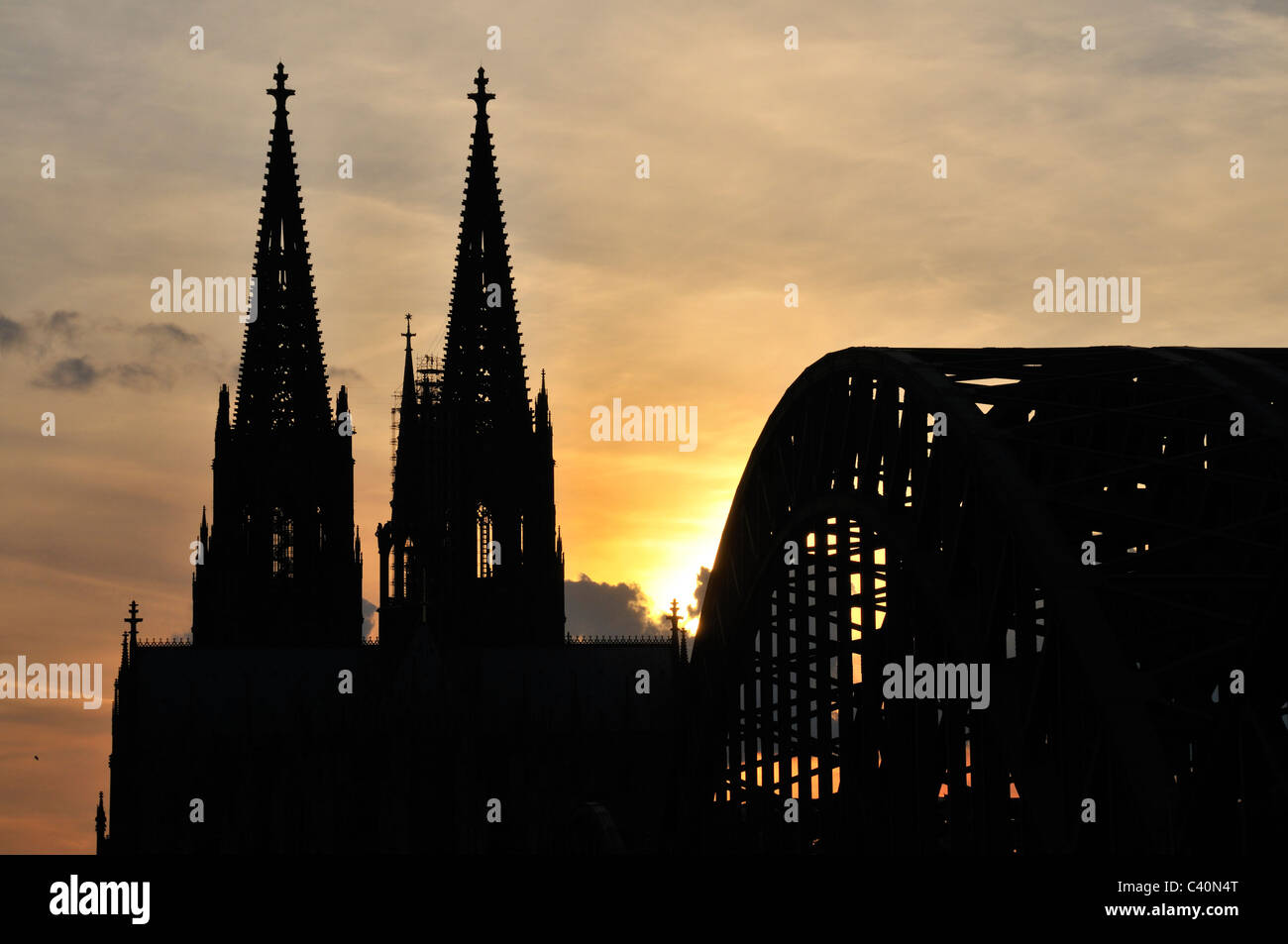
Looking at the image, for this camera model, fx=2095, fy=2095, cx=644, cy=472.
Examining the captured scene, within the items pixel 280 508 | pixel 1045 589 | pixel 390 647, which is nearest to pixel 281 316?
pixel 280 508

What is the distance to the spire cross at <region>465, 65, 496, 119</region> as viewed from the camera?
96.6 meters

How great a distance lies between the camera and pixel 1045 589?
17281 millimetres

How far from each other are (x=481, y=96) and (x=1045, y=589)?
8252cm

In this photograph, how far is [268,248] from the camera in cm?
9869

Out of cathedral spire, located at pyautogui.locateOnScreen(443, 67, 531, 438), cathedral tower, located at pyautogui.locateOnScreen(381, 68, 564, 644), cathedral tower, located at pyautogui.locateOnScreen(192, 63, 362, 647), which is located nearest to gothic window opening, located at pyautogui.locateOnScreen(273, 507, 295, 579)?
cathedral tower, located at pyautogui.locateOnScreen(192, 63, 362, 647)

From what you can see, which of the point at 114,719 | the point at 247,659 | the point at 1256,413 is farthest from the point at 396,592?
the point at 1256,413

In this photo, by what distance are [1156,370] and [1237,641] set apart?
17.7ft

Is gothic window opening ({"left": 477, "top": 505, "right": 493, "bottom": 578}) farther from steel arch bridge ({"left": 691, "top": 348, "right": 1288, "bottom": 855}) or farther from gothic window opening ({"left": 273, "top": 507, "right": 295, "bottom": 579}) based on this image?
steel arch bridge ({"left": 691, "top": 348, "right": 1288, "bottom": 855})

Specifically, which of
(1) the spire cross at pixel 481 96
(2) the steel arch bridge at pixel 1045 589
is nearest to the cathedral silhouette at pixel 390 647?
(1) the spire cross at pixel 481 96

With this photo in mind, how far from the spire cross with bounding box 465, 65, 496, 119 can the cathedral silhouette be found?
9cm

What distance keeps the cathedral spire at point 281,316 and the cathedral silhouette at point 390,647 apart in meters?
0.10

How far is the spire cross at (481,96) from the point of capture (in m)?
96.6

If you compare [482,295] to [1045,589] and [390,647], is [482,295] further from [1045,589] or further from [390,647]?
[1045,589]
